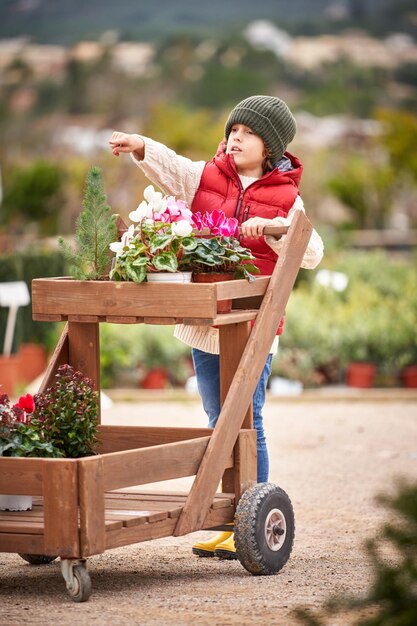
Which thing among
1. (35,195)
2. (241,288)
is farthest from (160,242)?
(35,195)

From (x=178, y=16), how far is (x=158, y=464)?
73.6m

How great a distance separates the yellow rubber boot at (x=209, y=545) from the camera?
16.8 ft

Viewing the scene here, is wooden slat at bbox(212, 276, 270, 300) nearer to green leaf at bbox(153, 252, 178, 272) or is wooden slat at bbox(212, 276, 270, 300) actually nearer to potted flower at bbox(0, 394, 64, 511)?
green leaf at bbox(153, 252, 178, 272)

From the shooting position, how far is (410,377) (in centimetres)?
1145

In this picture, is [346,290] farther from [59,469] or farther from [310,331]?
[59,469]

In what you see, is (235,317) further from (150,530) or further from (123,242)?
(150,530)

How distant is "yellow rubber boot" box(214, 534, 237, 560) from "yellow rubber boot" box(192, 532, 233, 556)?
45 mm

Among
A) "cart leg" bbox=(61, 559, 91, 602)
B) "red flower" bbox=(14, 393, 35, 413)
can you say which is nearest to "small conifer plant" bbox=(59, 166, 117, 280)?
"red flower" bbox=(14, 393, 35, 413)

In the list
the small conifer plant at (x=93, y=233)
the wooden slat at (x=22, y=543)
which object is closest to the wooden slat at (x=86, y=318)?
the small conifer plant at (x=93, y=233)

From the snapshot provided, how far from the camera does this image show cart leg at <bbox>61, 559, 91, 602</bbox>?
421 centimetres

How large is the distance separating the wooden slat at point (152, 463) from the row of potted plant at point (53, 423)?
0.76 feet

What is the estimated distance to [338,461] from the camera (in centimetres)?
785

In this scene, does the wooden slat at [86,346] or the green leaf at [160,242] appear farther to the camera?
the wooden slat at [86,346]

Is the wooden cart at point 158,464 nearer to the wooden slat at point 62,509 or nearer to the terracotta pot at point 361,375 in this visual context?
the wooden slat at point 62,509
